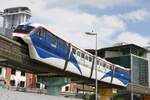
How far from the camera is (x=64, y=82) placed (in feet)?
161

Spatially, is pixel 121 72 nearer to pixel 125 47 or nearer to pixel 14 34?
pixel 14 34

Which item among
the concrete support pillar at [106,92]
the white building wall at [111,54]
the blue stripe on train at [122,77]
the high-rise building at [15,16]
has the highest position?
the high-rise building at [15,16]

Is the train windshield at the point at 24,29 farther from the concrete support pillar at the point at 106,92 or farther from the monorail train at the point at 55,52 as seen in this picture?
the concrete support pillar at the point at 106,92

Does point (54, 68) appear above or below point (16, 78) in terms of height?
above

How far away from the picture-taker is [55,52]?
39656 millimetres

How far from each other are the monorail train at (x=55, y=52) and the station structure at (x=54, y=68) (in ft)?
3.29

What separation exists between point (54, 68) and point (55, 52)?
2.76 metres

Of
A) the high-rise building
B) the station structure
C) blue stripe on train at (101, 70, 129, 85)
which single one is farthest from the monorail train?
the high-rise building

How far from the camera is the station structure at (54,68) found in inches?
1345

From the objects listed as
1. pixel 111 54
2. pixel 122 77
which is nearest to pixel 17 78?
pixel 122 77

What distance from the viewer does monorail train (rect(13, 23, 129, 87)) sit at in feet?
116

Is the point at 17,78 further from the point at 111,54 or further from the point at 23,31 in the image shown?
the point at 23,31

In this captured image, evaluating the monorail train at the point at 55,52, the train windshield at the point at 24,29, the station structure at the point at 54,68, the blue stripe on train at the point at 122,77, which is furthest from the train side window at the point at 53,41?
the blue stripe on train at the point at 122,77

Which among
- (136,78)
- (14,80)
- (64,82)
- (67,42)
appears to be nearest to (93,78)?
(64,82)
